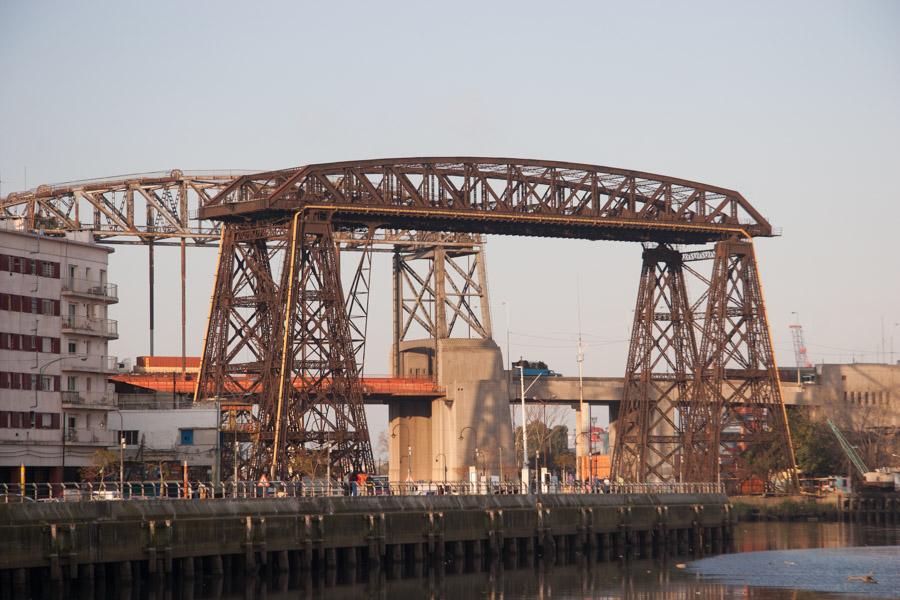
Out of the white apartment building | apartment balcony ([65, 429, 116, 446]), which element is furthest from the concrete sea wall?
apartment balcony ([65, 429, 116, 446])

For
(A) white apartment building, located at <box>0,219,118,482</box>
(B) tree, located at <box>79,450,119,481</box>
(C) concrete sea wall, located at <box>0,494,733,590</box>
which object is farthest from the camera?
(B) tree, located at <box>79,450,119,481</box>

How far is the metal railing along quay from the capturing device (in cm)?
7081

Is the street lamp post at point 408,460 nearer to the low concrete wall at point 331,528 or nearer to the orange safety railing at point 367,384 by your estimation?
the orange safety railing at point 367,384

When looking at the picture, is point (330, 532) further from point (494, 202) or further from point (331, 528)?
point (494, 202)

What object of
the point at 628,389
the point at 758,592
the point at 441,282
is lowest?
the point at 758,592

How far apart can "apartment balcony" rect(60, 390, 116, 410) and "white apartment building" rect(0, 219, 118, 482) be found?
6cm

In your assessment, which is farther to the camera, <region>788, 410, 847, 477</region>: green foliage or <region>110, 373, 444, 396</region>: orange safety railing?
<region>788, 410, 847, 477</region>: green foliage

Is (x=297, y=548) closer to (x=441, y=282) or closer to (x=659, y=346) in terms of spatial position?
(x=659, y=346)

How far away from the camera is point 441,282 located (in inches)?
5896

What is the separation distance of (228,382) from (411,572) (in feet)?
127

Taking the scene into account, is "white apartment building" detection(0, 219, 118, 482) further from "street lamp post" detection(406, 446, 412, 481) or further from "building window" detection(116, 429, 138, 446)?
"street lamp post" detection(406, 446, 412, 481)

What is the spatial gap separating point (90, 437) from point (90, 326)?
6.91 metres

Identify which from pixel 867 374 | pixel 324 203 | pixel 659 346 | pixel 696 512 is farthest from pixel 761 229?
pixel 867 374

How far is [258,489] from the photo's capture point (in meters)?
88.2
